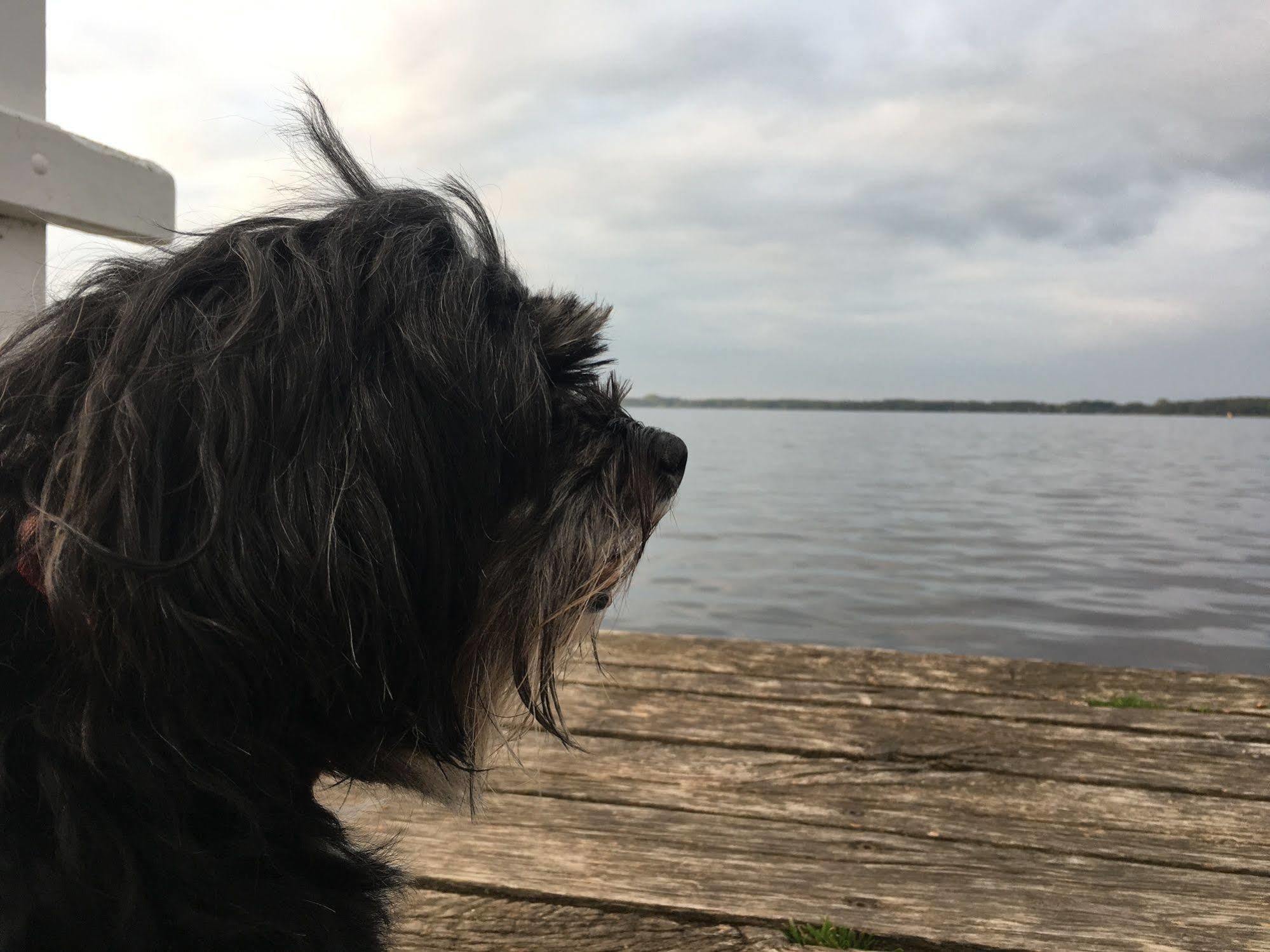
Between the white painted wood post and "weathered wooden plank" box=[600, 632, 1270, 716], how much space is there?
2.35 m

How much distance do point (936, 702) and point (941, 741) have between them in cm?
40

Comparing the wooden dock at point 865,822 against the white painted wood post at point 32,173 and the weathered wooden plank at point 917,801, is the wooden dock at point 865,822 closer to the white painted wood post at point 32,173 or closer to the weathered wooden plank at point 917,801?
the weathered wooden plank at point 917,801

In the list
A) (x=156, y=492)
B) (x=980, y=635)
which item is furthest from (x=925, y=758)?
(x=980, y=635)

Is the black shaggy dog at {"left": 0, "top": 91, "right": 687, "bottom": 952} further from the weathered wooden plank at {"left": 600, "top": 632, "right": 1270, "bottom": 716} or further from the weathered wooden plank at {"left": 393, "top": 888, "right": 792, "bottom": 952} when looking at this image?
the weathered wooden plank at {"left": 600, "top": 632, "right": 1270, "bottom": 716}

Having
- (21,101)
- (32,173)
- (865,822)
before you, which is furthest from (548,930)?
(21,101)

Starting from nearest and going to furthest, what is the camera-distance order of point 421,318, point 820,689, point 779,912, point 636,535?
point 421,318, point 636,535, point 779,912, point 820,689

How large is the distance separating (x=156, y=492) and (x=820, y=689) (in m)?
2.70

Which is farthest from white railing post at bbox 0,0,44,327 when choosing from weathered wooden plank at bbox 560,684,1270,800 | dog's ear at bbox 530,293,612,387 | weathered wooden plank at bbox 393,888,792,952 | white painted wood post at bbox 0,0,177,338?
weathered wooden plank at bbox 560,684,1270,800

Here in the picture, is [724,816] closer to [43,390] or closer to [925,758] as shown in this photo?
[925,758]

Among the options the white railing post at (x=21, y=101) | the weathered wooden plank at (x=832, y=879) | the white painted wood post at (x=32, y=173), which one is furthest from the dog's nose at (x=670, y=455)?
the white railing post at (x=21, y=101)

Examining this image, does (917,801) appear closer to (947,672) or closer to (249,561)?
(947,672)

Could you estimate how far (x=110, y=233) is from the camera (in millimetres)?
2574

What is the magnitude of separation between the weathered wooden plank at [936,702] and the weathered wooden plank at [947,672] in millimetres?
68

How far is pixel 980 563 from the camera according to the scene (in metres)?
10.1
